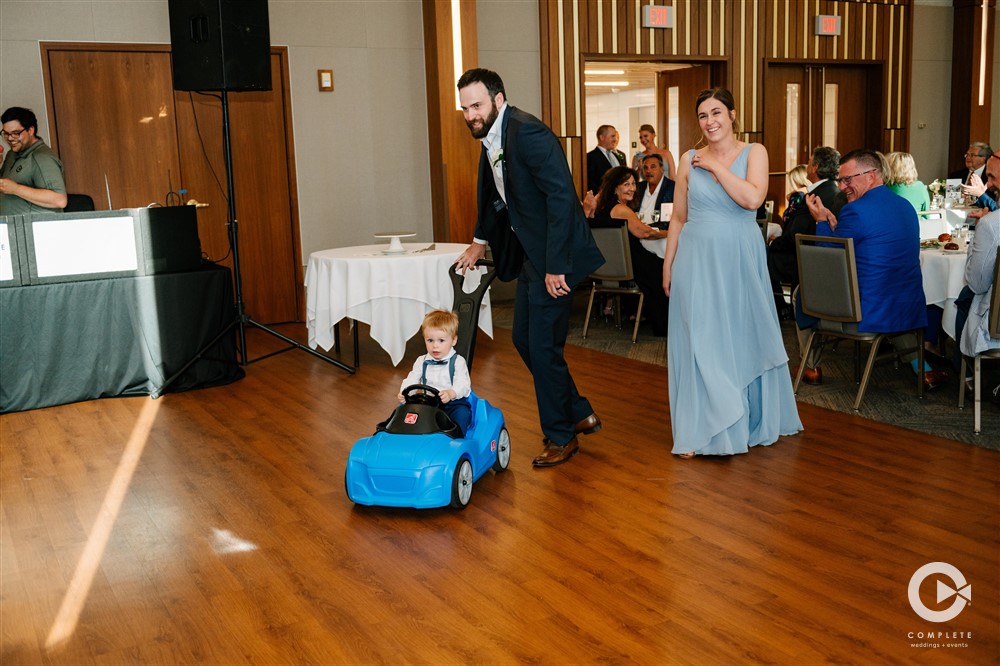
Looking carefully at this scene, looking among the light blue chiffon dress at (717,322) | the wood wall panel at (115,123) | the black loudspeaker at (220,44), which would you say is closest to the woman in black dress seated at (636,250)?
the black loudspeaker at (220,44)

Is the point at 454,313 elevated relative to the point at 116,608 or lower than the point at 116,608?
elevated

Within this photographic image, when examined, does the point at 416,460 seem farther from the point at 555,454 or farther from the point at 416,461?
the point at 555,454

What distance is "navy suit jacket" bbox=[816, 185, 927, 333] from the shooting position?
15.6 ft

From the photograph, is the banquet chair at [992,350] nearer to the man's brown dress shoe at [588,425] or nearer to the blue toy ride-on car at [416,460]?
the man's brown dress shoe at [588,425]

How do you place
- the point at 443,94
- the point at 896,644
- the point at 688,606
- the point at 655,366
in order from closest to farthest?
the point at 896,644, the point at 688,606, the point at 655,366, the point at 443,94

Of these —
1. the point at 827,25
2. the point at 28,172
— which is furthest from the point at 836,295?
the point at 827,25

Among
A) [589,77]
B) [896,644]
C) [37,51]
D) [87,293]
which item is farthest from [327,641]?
[589,77]

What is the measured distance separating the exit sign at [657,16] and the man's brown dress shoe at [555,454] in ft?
22.3

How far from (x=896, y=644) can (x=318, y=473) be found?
8.26 ft

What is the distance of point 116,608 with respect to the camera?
2877mm

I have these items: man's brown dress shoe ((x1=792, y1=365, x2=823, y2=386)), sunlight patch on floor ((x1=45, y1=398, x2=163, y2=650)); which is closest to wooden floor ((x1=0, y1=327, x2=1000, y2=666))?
sunlight patch on floor ((x1=45, y1=398, x2=163, y2=650))

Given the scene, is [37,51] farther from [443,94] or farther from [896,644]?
[896,644]

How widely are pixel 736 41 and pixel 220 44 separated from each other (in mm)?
6488

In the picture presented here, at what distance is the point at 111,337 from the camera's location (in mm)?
5750
